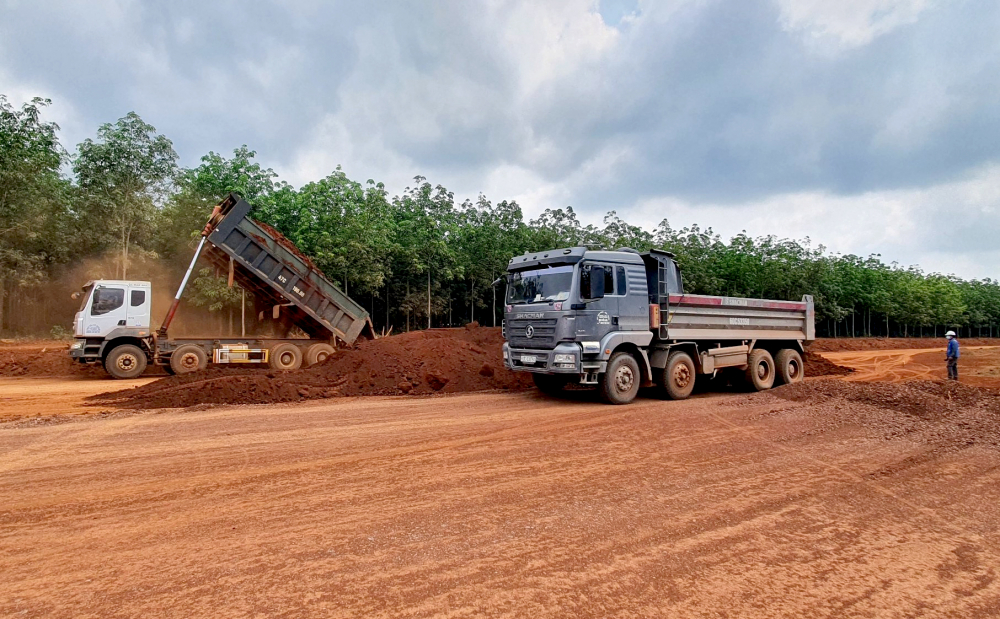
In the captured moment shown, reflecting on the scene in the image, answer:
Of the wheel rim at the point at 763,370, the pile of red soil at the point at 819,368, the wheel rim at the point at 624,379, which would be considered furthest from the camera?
the pile of red soil at the point at 819,368

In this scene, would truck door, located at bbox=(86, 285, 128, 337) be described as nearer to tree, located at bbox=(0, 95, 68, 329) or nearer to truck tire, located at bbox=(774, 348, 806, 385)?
tree, located at bbox=(0, 95, 68, 329)

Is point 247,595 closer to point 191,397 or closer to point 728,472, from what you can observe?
point 728,472

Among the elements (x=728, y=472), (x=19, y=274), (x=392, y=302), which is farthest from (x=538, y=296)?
(x=19, y=274)

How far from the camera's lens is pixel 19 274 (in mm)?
23766

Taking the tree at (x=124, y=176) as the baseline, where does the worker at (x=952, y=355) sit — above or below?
below

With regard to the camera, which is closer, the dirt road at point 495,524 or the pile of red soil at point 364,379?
the dirt road at point 495,524

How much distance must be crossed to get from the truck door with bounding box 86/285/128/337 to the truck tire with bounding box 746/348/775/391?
17.0 metres

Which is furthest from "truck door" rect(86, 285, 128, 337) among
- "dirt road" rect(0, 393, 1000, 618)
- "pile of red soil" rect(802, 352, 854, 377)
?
"pile of red soil" rect(802, 352, 854, 377)

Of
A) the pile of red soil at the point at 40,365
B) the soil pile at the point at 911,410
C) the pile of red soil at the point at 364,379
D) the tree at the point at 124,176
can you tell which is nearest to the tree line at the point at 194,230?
the tree at the point at 124,176

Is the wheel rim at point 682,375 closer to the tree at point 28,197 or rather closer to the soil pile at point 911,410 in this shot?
the soil pile at point 911,410

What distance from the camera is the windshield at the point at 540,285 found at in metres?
9.99

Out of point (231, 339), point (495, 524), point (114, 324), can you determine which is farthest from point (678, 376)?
point (114, 324)

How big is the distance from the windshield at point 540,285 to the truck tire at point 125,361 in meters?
11.5

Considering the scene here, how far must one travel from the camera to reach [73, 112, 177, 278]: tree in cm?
2466
